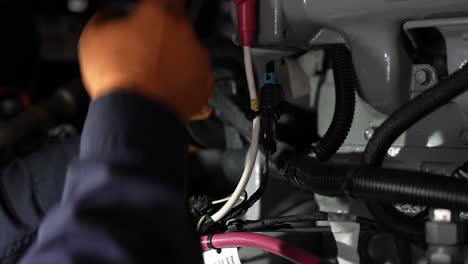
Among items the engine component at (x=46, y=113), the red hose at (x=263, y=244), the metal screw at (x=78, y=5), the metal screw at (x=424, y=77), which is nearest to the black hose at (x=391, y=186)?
the red hose at (x=263, y=244)

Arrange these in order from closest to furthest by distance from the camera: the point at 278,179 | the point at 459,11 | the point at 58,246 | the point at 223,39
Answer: the point at 58,246 < the point at 459,11 < the point at 278,179 < the point at 223,39

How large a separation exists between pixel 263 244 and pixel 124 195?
36 cm

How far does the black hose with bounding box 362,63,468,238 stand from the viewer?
73cm

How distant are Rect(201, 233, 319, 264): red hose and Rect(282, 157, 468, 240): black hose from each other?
4.0 inches

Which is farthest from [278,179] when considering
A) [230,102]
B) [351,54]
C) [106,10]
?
[106,10]

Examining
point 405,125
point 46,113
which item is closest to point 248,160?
point 405,125

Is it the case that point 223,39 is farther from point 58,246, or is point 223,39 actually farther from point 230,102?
point 58,246

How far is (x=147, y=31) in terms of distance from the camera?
60cm

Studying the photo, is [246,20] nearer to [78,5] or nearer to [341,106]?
[341,106]

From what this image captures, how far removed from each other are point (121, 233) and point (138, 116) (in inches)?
4.8

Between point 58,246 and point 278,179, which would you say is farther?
point 278,179

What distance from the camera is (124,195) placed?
1.71 ft

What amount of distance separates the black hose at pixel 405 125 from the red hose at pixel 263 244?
128 mm

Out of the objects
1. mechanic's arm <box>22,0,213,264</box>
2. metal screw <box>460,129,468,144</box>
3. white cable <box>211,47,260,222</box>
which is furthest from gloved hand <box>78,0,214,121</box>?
metal screw <box>460,129,468,144</box>
